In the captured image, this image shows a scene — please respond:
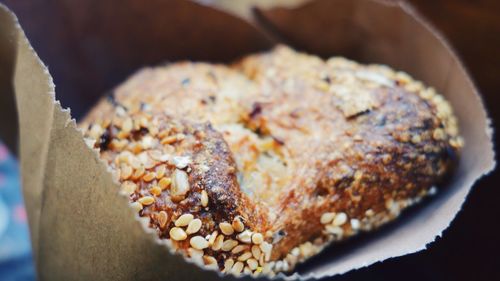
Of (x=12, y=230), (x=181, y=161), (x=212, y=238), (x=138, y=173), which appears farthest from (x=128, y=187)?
(x=12, y=230)

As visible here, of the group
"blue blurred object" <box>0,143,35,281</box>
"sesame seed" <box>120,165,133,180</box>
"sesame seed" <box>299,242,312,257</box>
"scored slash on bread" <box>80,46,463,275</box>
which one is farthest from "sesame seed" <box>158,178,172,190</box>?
"blue blurred object" <box>0,143,35,281</box>

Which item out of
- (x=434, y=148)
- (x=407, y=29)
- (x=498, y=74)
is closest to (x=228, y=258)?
(x=434, y=148)

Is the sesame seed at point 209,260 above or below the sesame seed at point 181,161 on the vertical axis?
below

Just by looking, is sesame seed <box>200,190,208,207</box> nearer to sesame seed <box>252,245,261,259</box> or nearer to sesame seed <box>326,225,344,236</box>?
sesame seed <box>252,245,261,259</box>

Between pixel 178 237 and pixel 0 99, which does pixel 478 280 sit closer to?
pixel 178 237

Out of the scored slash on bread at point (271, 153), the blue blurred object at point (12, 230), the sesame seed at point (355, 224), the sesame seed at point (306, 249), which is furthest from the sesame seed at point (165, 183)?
the blue blurred object at point (12, 230)

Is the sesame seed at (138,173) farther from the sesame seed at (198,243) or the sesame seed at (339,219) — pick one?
the sesame seed at (339,219)
